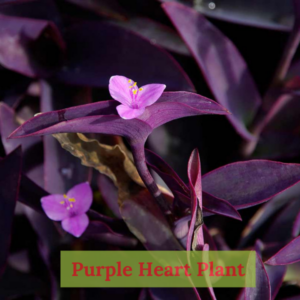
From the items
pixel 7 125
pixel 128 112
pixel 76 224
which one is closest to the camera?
pixel 128 112

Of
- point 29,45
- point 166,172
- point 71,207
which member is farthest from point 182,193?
point 29,45

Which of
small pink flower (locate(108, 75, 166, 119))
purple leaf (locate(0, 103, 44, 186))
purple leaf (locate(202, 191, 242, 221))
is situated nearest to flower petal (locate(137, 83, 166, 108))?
small pink flower (locate(108, 75, 166, 119))

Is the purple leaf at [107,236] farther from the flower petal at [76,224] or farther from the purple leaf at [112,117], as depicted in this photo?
the purple leaf at [112,117]

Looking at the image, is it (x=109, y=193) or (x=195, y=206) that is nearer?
(x=195, y=206)

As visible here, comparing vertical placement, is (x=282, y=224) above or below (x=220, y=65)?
below

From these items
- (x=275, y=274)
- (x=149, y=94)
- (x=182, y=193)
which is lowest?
(x=275, y=274)

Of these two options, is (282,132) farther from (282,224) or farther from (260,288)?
(260,288)

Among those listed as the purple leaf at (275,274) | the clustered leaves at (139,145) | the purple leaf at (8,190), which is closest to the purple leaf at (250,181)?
the clustered leaves at (139,145)
